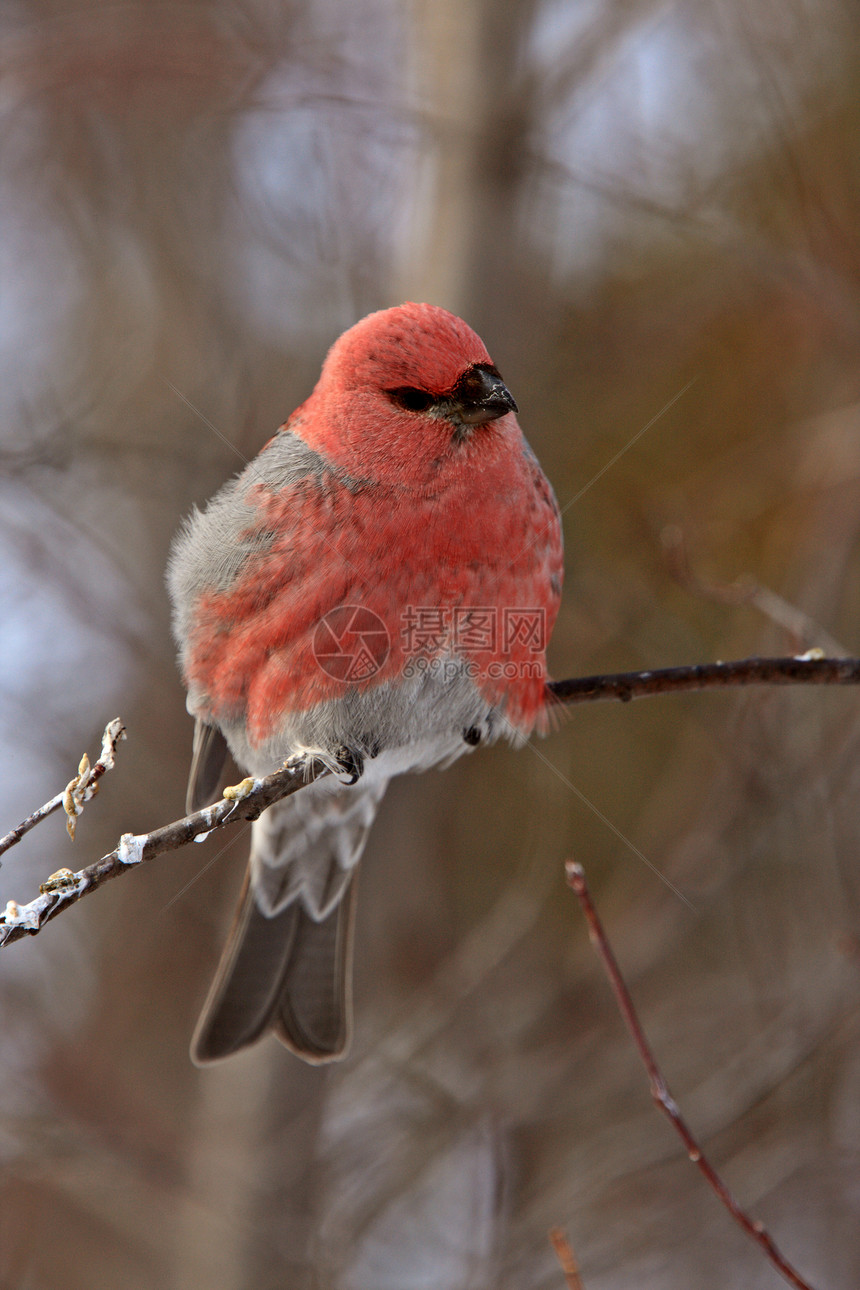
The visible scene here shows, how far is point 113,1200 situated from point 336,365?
292 cm

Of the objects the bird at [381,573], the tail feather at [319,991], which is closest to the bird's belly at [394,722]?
the bird at [381,573]

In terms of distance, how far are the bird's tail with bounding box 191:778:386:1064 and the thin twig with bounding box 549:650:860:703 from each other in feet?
2.85

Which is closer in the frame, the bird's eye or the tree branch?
the tree branch

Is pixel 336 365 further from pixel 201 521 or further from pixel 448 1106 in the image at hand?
pixel 448 1106

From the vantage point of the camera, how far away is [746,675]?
7.12ft

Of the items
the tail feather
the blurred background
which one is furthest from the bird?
the blurred background

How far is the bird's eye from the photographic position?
2107 mm

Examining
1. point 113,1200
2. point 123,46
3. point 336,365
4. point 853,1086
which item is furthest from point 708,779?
point 123,46

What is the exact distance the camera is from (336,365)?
228 cm

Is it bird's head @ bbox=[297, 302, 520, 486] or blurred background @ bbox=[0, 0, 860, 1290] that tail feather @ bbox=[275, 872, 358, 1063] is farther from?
bird's head @ bbox=[297, 302, 520, 486]

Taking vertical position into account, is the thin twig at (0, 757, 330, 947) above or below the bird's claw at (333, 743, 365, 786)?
below

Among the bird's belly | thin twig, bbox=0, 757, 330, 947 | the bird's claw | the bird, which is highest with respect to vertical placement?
the bird

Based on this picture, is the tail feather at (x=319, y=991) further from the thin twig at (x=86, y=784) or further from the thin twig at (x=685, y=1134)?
the thin twig at (x=86, y=784)

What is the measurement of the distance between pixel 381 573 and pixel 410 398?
0.35 meters
